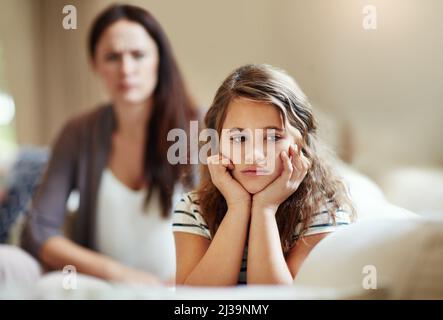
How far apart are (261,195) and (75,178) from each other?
15.1 inches

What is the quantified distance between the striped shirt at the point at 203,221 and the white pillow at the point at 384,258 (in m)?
0.02

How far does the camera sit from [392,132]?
2.67ft

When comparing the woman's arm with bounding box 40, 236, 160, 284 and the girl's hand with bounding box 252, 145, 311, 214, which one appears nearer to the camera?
the girl's hand with bounding box 252, 145, 311, 214

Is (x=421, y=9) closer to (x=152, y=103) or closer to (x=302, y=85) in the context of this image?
(x=302, y=85)

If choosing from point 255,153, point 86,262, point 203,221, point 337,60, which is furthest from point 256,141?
point 86,262

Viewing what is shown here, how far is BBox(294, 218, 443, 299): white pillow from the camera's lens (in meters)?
0.56

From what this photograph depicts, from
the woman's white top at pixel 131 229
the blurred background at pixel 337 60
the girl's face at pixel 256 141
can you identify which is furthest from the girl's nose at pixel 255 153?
the woman's white top at pixel 131 229

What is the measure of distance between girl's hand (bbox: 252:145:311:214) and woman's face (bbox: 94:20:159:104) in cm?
28

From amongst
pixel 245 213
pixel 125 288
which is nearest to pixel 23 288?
pixel 125 288

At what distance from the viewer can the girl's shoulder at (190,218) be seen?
0.67 m

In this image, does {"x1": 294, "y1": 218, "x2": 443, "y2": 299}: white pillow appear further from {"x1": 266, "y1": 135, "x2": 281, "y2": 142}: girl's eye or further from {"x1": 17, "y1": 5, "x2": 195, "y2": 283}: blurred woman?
{"x1": 17, "y1": 5, "x2": 195, "y2": 283}: blurred woman

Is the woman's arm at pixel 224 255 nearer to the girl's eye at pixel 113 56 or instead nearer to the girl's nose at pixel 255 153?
the girl's nose at pixel 255 153

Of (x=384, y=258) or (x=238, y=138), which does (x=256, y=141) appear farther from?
(x=384, y=258)

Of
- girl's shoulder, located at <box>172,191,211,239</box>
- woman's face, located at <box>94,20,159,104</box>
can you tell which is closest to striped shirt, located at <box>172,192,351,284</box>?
girl's shoulder, located at <box>172,191,211,239</box>
